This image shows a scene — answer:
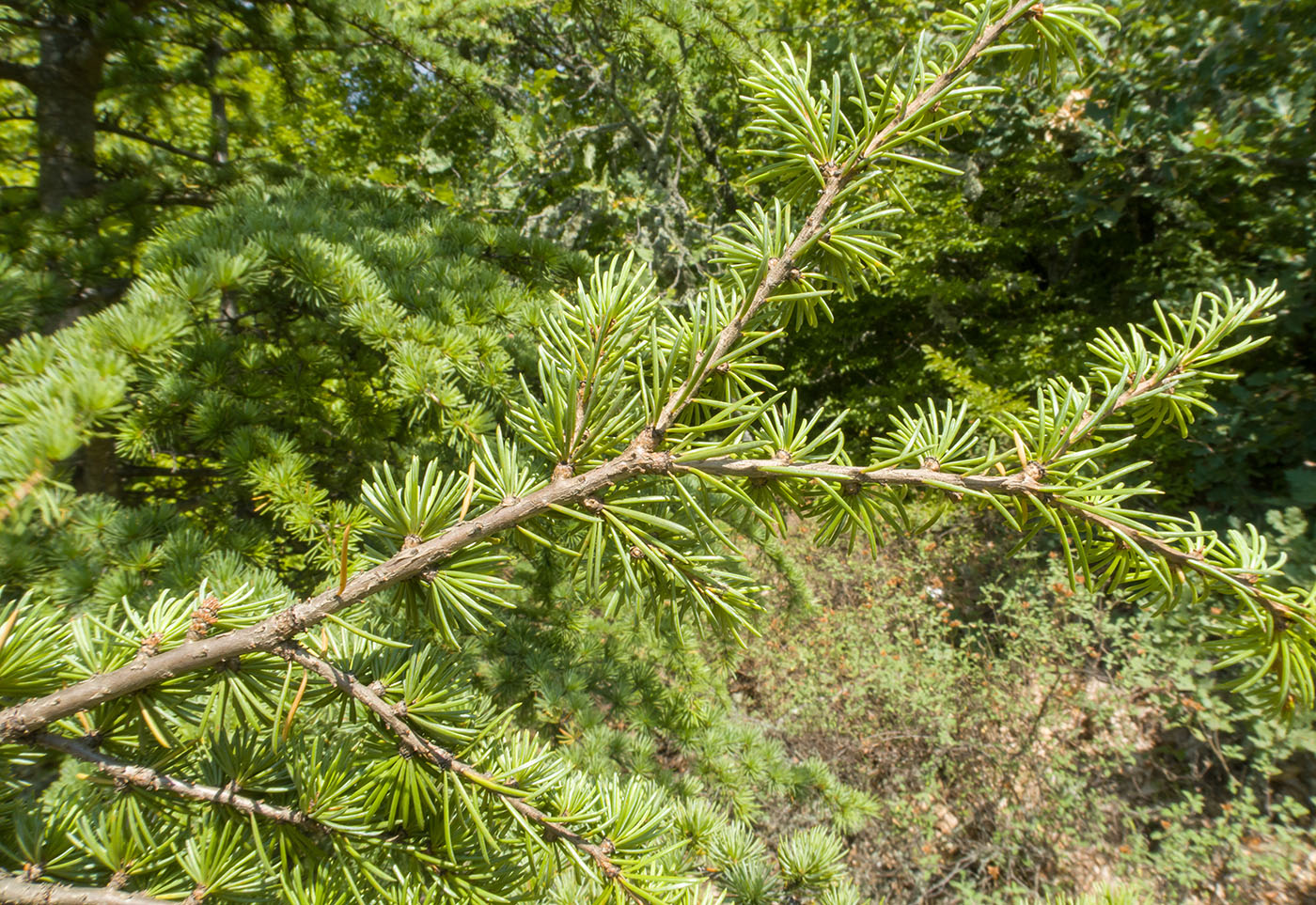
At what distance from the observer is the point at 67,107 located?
1741 mm

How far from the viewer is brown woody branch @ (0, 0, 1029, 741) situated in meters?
0.45

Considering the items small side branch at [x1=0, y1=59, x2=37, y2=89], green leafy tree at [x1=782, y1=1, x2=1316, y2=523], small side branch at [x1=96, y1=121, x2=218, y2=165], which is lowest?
green leafy tree at [x1=782, y1=1, x2=1316, y2=523]

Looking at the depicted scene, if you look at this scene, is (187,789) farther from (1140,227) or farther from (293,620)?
(1140,227)

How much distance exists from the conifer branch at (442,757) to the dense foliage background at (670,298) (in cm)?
10

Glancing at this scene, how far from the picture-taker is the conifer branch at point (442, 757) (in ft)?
1.55

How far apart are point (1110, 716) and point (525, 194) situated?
458 centimetres

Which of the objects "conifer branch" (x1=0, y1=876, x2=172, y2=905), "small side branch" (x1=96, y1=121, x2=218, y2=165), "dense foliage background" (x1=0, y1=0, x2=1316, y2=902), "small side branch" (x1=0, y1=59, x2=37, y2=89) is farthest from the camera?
"small side branch" (x1=96, y1=121, x2=218, y2=165)

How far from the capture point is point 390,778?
55cm

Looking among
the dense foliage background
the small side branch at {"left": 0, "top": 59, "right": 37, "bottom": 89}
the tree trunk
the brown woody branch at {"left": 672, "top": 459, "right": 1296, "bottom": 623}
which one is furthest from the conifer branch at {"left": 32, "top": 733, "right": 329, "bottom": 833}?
the small side branch at {"left": 0, "top": 59, "right": 37, "bottom": 89}

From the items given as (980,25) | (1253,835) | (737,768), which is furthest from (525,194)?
(1253,835)

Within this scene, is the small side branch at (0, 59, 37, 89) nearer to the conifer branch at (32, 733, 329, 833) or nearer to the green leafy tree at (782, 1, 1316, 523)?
the conifer branch at (32, 733, 329, 833)

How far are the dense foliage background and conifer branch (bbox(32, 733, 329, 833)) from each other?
19 cm

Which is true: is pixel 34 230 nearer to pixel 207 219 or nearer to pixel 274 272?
pixel 207 219

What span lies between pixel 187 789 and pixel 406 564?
0.99ft
